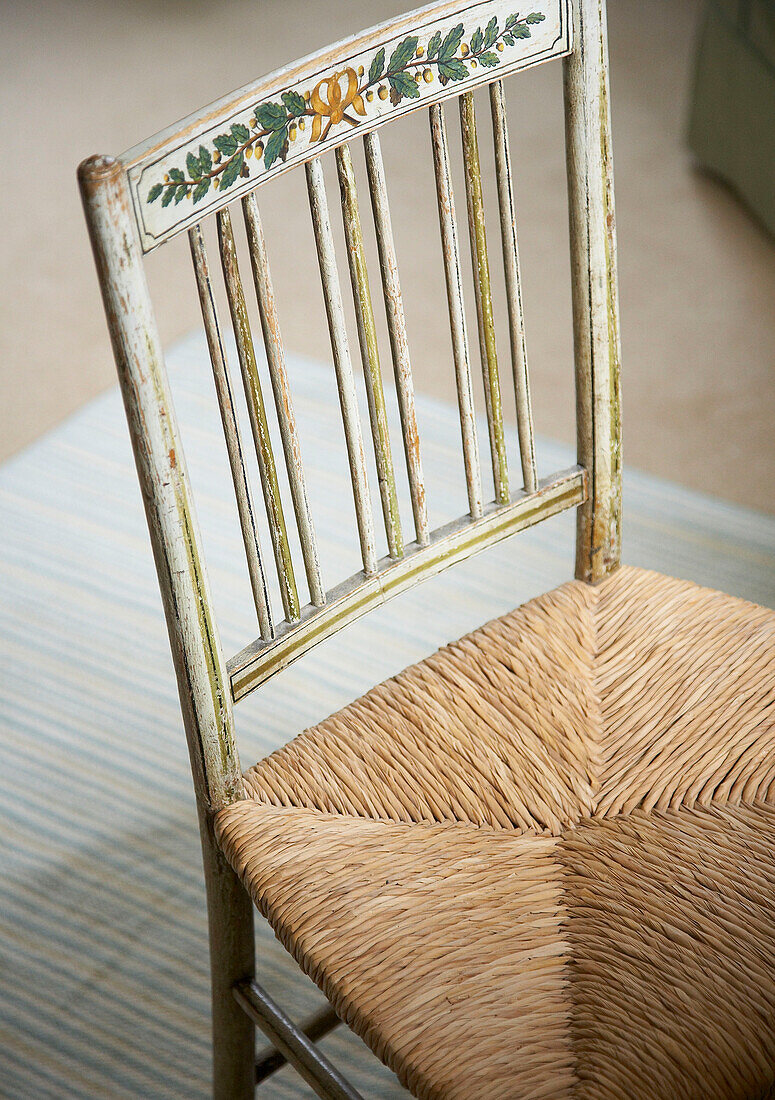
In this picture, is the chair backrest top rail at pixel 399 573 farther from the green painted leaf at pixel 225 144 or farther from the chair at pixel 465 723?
the green painted leaf at pixel 225 144

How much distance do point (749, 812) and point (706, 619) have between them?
0.18m

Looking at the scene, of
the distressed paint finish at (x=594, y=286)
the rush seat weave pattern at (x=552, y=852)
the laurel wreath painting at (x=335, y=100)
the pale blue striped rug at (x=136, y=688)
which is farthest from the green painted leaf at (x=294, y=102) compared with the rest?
the pale blue striped rug at (x=136, y=688)

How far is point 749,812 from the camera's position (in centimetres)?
69

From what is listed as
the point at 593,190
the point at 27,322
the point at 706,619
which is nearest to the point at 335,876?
the point at 706,619

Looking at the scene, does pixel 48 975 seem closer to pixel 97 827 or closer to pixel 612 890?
pixel 97 827

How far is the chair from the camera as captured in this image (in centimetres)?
58

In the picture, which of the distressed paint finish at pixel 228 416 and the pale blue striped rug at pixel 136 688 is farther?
the pale blue striped rug at pixel 136 688

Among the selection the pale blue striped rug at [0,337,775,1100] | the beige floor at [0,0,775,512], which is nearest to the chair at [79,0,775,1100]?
the pale blue striped rug at [0,337,775,1100]

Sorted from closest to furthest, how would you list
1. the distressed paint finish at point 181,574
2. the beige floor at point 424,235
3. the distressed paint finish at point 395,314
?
1. the distressed paint finish at point 181,574
2. the distressed paint finish at point 395,314
3. the beige floor at point 424,235

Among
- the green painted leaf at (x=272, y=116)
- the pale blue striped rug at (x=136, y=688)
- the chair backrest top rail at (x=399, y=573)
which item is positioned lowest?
the pale blue striped rug at (x=136, y=688)

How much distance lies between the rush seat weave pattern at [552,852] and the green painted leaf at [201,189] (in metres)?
0.36

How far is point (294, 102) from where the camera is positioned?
2.05 ft

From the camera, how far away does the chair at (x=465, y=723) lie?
0.58 metres

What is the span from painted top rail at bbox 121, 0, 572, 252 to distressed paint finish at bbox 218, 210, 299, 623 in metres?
0.03
